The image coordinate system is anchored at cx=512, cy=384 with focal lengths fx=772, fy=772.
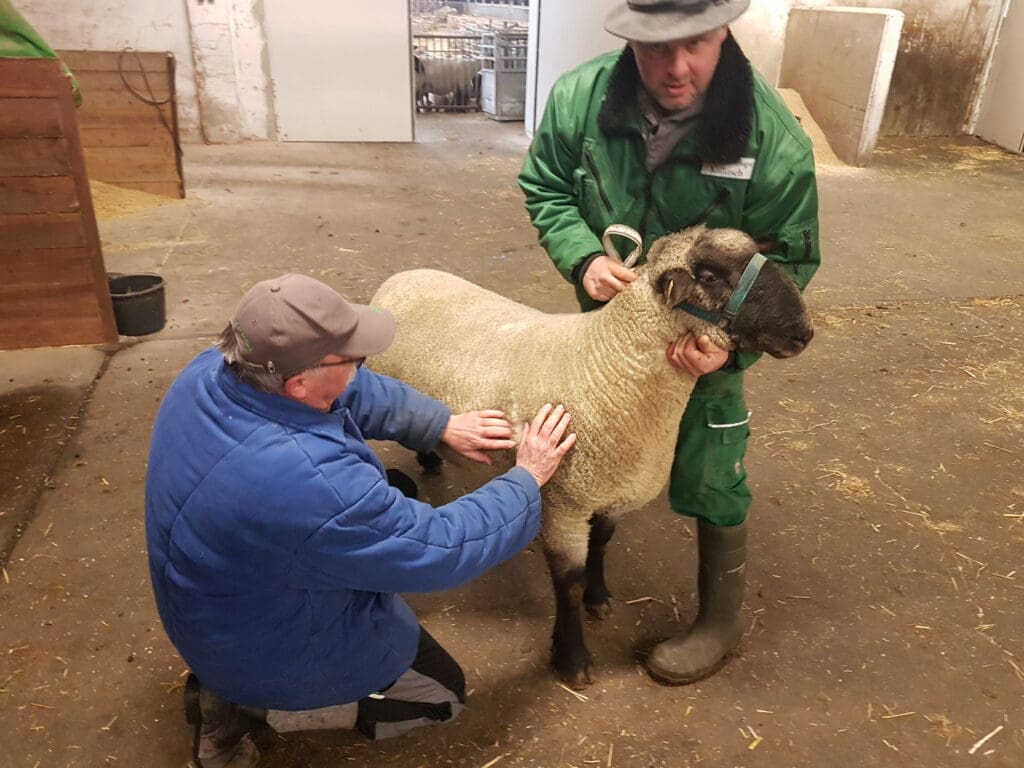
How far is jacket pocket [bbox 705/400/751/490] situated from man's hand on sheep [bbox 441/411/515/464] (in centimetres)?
61

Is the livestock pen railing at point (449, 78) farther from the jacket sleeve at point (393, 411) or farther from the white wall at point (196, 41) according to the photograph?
the jacket sleeve at point (393, 411)

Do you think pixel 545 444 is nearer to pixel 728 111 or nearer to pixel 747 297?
pixel 747 297

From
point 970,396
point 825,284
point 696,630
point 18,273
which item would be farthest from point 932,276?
point 18,273

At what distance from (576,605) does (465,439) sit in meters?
0.66

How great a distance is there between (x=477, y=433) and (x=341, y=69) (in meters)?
9.27

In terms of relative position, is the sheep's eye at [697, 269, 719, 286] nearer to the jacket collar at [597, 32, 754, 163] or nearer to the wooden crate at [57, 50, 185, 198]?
the jacket collar at [597, 32, 754, 163]

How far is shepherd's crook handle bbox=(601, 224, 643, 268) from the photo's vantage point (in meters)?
2.13

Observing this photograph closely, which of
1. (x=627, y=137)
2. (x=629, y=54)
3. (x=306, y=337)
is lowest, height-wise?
(x=306, y=337)

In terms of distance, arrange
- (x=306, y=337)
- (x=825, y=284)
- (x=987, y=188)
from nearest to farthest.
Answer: (x=306, y=337) < (x=825, y=284) < (x=987, y=188)

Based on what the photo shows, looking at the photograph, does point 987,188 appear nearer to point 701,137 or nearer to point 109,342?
point 701,137

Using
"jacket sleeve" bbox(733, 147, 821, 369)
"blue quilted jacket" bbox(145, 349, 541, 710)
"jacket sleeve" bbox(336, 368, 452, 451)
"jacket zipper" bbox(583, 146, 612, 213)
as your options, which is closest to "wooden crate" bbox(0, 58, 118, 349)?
"jacket sleeve" bbox(336, 368, 452, 451)

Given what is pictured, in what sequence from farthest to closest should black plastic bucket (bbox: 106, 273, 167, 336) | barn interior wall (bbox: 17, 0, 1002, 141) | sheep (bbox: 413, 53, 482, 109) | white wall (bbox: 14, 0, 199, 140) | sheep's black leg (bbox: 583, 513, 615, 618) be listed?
1. sheep (bbox: 413, 53, 482, 109)
2. barn interior wall (bbox: 17, 0, 1002, 141)
3. white wall (bbox: 14, 0, 199, 140)
4. black plastic bucket (bbox: 106, 273, 167, 336)
5. sheep's black leg (bbox: 583, 513, 615, 618)

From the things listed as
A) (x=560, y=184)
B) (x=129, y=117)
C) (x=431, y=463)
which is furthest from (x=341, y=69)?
(x=560, y=184)

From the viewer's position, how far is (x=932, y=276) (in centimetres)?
612
